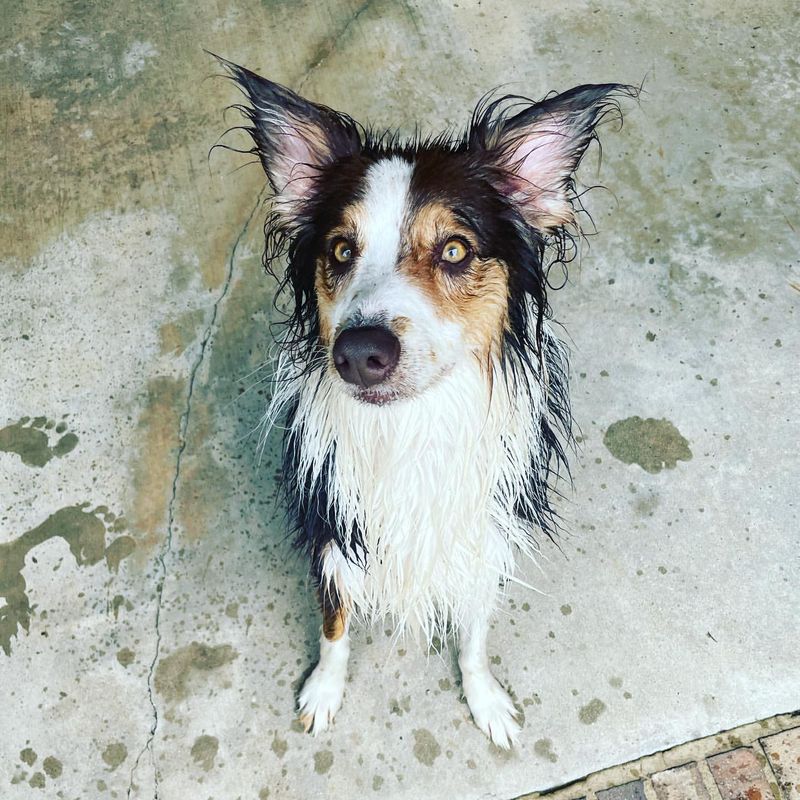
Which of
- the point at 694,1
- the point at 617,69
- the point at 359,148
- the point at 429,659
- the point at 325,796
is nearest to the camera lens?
the point at 359,148

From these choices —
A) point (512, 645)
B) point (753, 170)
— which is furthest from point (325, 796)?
point (753, 170)

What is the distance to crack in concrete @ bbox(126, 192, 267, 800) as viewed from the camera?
247cm

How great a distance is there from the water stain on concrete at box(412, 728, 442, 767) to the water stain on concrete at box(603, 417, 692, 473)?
4.32 ft

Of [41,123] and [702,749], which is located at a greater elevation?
[41,123]

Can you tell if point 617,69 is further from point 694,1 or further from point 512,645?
point 512,645

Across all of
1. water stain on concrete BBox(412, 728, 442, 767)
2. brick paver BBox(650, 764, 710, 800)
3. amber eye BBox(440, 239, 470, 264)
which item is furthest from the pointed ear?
brick paver BBox(650, 764, 710, 800)

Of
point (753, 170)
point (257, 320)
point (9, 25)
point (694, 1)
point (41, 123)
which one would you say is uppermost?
point (694, 1)

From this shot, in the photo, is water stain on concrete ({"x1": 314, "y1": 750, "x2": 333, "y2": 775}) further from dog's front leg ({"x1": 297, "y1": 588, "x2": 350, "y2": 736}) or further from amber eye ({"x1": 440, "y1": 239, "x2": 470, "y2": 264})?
amber eye ({"x1": 440, "y1": 239, "x2": 470, "y2": 264})

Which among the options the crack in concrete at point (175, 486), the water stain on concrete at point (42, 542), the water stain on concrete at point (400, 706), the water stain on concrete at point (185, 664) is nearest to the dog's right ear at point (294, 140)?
the crack in concrete at point (175, 486)

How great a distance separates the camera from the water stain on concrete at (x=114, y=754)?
245cm

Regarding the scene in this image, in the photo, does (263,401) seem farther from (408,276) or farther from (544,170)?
(544,170)

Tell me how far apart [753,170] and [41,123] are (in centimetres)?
351

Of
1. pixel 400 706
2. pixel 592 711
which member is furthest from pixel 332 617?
pixel 592 711

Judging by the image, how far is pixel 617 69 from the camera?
11.7 ft
